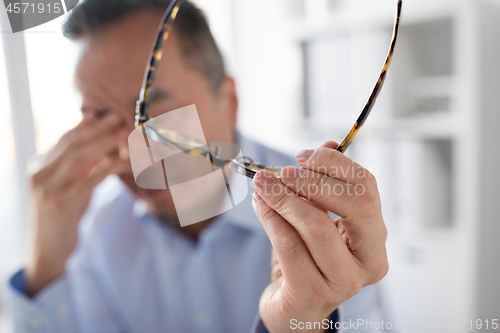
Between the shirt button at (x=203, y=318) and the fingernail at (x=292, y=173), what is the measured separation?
1.44 ft

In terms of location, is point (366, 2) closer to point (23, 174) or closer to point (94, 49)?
point (94, 49)

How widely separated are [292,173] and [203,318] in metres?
0.45

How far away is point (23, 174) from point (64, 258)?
0.22 meters

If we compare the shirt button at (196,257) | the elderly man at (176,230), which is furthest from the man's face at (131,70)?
the shirt button at (196,257)

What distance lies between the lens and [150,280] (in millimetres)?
642

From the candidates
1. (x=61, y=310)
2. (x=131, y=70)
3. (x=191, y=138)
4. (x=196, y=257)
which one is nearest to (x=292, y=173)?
(x=191, y=138)

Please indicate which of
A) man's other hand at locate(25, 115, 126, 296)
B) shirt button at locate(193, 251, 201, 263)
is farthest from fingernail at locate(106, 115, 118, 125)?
shirt button at locate(193, 251, 201, 263)

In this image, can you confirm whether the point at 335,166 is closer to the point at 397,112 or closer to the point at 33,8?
the point at 33,8

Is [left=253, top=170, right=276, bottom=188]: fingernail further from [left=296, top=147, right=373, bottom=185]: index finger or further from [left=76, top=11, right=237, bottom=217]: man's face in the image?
[left=76, top=11, right=237, bottom=217]: man's face

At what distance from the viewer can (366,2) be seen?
0.92 metres

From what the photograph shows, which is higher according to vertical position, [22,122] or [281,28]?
[281,28]

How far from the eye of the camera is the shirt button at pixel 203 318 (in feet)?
1.86

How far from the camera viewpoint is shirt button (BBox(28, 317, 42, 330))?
0.53 metres

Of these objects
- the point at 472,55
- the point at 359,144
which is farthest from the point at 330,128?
the point at 472,55
